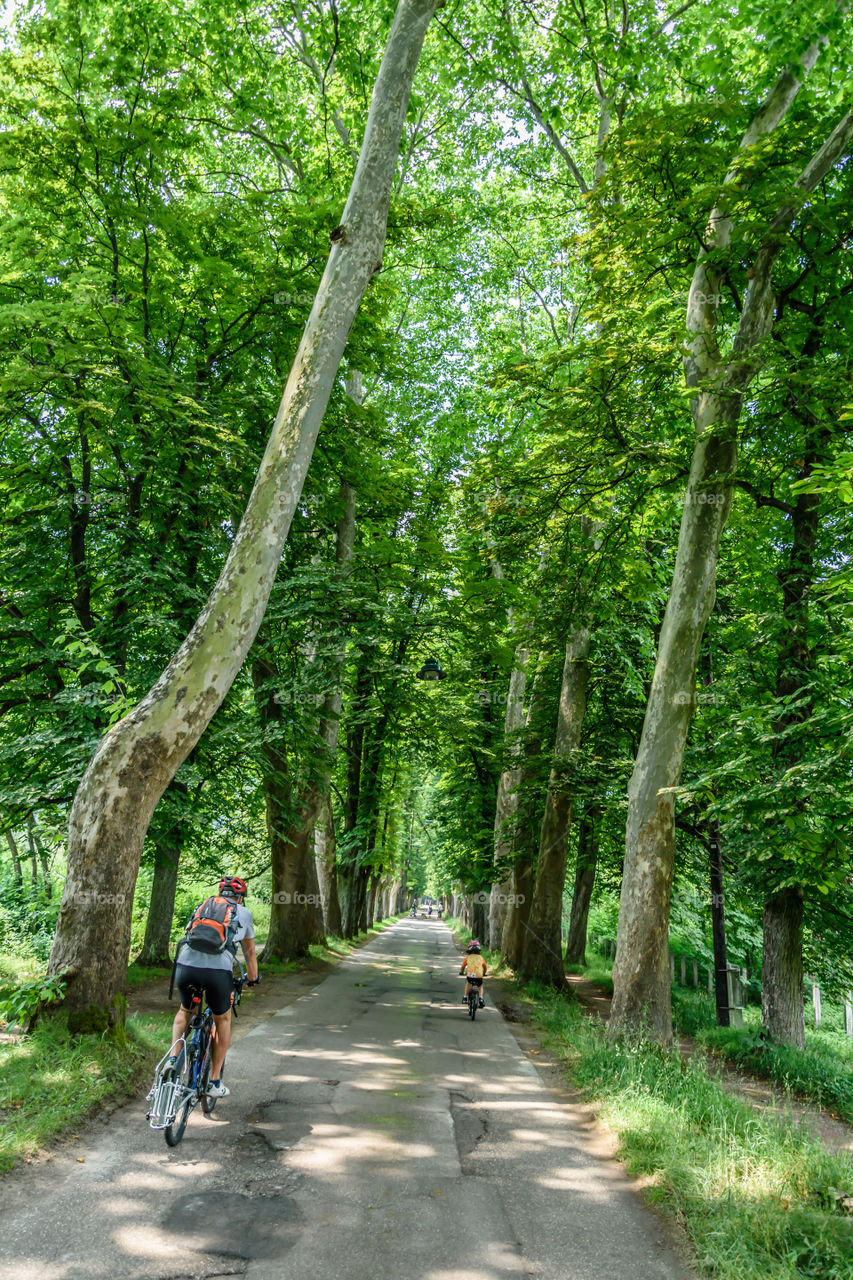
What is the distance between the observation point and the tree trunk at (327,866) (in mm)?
21469

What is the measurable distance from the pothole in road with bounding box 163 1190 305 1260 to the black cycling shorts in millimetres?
1277

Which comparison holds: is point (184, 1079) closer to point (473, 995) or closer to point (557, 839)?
point (473, 995)

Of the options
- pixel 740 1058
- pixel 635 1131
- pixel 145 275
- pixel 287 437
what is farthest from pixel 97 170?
pixel 740 1058

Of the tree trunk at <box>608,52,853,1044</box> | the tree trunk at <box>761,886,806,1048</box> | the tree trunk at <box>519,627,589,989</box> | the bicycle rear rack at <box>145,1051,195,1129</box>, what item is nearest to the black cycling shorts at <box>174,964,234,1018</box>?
the bicycle rear rack at <box>145,1051,195,1129</box>

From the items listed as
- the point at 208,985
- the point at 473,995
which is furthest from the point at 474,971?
the point at 208,985

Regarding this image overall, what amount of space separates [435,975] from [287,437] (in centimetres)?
1775

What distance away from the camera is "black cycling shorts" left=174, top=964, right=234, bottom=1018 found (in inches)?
225

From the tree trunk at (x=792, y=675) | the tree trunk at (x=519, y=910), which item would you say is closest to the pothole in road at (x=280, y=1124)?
the tree trunk at (x=792, y=675)

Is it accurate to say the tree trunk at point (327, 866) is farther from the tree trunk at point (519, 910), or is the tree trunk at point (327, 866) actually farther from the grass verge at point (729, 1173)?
the grass verge at point (729, 1173)

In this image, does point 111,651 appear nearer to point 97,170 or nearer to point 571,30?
point 97,170

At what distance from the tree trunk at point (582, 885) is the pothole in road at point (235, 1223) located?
47.5 ft

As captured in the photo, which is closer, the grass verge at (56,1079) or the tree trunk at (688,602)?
the grass verge at (56,1079)

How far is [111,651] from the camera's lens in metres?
10.4

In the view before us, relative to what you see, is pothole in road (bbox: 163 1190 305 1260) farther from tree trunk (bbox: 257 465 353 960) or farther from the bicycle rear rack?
tree trunk (bbox: 257 465 353 960)
